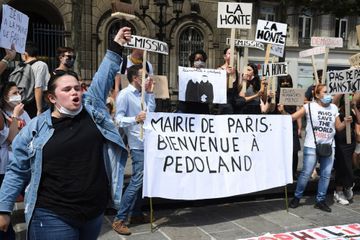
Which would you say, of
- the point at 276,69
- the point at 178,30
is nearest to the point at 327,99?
the point at 276,69

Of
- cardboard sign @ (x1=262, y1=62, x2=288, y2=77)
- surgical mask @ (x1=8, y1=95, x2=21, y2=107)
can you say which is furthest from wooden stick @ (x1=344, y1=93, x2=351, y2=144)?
surgical mask @ (x1=8, y1=95, x2=21, y2=107)

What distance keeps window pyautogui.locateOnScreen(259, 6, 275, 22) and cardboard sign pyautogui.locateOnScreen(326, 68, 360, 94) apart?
18.0 m

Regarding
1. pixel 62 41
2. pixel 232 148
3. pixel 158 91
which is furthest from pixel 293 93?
pixel 62 41

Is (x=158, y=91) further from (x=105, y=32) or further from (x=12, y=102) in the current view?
(x=105, y=32)

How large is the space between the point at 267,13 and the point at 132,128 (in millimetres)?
20125

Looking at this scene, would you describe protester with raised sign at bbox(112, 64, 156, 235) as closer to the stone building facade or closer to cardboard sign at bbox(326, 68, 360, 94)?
cardboard sign at bbox(326, 68, 360, 94)

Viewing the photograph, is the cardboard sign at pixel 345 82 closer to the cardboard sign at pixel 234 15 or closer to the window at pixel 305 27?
the cardboard sign at pixel 234 15

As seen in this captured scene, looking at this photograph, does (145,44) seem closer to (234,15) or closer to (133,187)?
(133,187)

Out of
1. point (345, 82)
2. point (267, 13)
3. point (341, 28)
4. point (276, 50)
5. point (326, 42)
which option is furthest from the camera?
point (341, 28)

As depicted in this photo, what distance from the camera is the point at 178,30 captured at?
63.2 ft

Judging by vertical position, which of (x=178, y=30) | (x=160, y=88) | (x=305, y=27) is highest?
(x=305, y=27)

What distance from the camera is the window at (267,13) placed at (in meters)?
22.6

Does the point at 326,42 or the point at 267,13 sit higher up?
the point at 267,13

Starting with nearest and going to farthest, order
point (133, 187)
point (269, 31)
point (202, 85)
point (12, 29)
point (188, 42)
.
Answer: point (12, 29), point (133, 187), point (202, 85), point (269, 31), point (188, 42)
